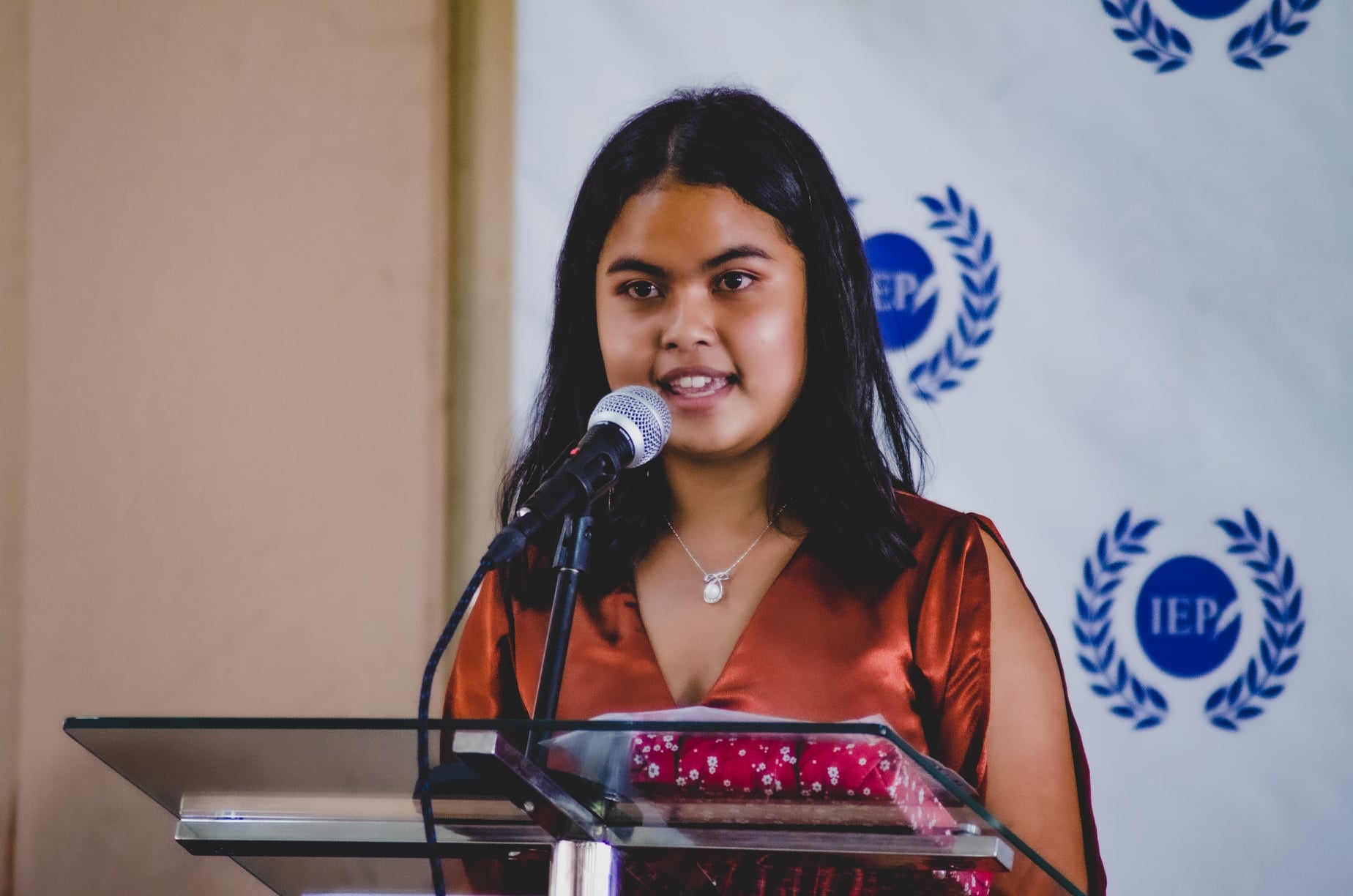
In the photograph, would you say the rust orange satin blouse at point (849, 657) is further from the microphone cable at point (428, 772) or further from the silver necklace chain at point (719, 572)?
the microphone cable at point (428, 772)

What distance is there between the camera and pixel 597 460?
1.08m

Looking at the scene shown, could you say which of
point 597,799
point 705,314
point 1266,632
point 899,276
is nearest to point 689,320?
point 705,314

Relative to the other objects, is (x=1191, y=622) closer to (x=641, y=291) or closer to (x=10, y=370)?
(x=641, y=291)

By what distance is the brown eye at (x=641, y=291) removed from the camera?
1.58 meters

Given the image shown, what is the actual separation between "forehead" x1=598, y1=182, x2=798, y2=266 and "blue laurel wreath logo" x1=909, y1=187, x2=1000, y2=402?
0.70 m

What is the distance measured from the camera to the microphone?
1.00 meters

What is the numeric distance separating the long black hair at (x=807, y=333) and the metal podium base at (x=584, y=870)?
2.56 feet

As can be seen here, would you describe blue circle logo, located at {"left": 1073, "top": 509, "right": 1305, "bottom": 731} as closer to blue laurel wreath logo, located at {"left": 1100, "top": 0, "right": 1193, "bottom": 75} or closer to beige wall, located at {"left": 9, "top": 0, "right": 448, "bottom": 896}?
blue laurel wreath logo, located at {"left": 1100, "top": 0, "right": 1193, "bottom": 75}

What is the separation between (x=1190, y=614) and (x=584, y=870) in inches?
60.6

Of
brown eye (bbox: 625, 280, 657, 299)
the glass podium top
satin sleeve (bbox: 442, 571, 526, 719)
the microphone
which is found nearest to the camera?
the glass podium top

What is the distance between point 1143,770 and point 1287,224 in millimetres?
875

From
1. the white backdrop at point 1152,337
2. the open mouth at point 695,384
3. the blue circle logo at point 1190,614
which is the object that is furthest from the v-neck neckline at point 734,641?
the blue circle logo at point 1190,614

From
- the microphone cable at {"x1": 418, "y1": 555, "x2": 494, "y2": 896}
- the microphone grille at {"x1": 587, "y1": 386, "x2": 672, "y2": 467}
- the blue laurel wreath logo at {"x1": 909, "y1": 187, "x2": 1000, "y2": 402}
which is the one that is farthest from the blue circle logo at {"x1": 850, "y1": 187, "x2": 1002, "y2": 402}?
the microphone cable at {"x1": 418, "y1": 555, "x2": 494, "y2": 896}

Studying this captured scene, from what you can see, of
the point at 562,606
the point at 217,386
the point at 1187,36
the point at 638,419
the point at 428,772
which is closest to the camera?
the point at 428,772
